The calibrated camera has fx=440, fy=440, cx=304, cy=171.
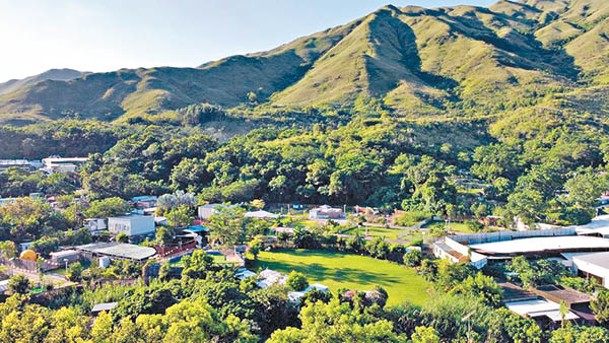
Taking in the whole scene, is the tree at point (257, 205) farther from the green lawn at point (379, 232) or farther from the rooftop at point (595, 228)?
the rooftop at point (595, 228)

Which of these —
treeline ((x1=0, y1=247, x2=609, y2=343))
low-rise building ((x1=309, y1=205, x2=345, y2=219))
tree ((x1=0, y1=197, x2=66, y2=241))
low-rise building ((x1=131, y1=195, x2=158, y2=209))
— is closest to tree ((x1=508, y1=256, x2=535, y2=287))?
treeline ((x1=0, y1=247, x2=609, y2=343))

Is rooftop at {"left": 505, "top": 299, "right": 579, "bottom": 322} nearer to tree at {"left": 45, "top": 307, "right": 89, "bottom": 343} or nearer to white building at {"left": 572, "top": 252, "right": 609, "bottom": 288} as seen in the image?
white building at {"left": 572, "top": 252, "right": 609, "bottom": 288}

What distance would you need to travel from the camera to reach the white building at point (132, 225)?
2809 centimetres

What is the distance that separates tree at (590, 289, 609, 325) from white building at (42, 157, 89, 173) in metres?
47.7

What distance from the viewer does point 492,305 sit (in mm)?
17094

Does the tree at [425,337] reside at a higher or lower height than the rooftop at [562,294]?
higher

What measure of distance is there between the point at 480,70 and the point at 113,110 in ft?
262

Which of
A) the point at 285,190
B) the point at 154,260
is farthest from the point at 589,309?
the point at 285,190

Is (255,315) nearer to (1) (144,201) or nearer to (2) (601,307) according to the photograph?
(2) (601,307)

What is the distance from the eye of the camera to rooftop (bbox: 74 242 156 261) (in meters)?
22.2

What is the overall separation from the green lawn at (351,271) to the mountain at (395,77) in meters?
56.5

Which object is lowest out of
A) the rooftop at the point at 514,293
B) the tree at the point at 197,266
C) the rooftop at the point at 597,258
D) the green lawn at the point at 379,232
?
the green lawn at the point at 379,232

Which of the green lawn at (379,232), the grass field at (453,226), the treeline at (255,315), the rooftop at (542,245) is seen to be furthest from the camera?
the grass field at (453,226)

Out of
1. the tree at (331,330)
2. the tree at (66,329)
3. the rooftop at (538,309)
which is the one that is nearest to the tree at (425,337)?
the tree at (331,330)
